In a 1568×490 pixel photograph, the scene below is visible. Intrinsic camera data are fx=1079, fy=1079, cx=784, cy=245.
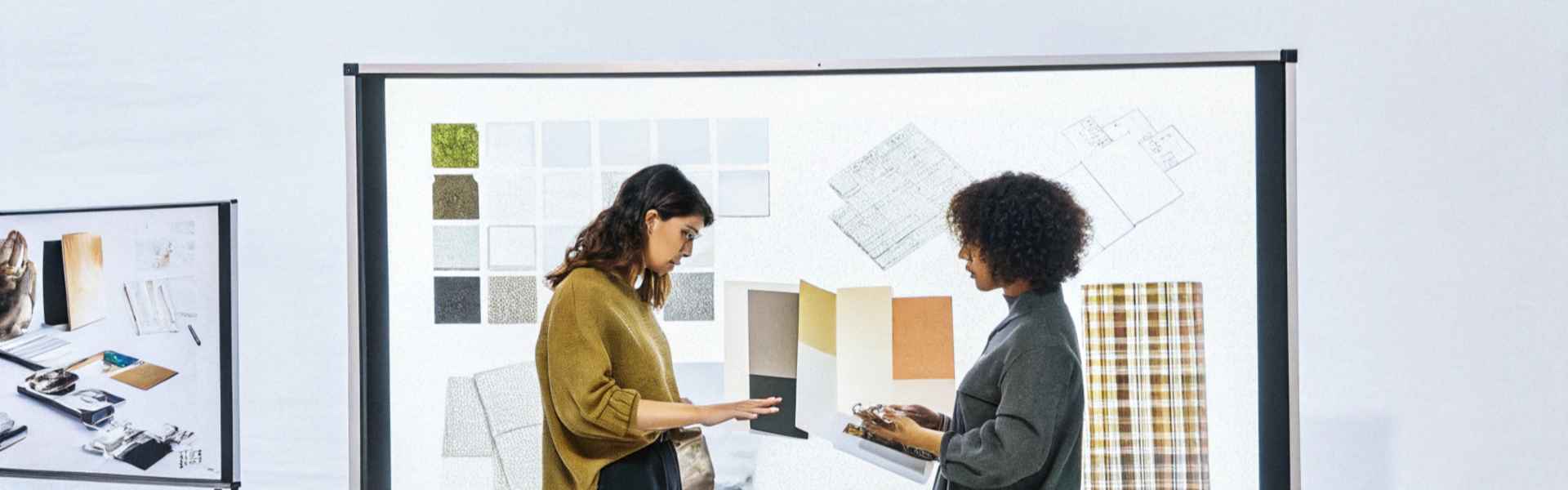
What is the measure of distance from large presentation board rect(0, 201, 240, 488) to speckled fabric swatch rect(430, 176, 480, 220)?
1.33 feet

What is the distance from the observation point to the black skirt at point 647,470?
1636 millimetres

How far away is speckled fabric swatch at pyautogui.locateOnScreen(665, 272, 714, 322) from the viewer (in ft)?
5.57

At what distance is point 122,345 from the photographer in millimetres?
1881

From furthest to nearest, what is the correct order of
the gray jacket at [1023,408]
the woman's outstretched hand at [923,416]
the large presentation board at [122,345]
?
the large presentation board at [122,345]
the woman's outstretched hand at [923,416]
the gray jacket at [1023,408]

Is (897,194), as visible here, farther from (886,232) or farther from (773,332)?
(773,332)

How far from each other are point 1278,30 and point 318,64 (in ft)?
5.63

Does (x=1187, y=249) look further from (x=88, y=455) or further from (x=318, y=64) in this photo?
(x=88, y=455)

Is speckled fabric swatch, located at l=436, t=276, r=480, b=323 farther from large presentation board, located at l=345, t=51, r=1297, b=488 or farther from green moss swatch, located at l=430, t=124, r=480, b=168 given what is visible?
green moss swatch, located at l=430, t=124, r=480, b=168

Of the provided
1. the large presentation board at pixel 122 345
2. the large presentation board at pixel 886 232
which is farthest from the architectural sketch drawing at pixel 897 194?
the large presentation board at pixel 122 345

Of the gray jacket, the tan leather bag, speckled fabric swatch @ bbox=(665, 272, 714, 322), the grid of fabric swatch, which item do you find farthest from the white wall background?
the tan leather bag

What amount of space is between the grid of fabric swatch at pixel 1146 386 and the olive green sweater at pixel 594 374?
2.19 ft

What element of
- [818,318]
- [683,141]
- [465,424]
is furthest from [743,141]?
[465,424]

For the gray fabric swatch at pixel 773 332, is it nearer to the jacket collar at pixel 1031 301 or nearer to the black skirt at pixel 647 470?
the black skirt at pixel 647 470

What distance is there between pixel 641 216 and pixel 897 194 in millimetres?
402
